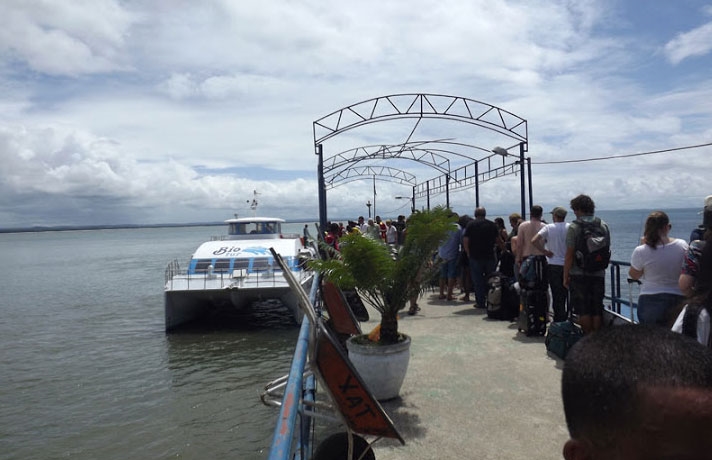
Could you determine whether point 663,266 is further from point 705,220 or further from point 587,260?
point 705,220

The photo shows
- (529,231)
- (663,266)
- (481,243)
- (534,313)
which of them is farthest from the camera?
(481,243)

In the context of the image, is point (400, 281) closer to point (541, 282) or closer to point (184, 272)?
point (541, 282)

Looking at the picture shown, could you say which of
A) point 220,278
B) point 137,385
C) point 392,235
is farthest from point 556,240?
point 392,235

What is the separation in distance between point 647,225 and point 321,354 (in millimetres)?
3486

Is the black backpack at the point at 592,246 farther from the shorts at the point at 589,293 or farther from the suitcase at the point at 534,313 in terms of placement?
the suitcase at the point at 534,313

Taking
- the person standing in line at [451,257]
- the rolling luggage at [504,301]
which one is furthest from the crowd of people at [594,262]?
the person standing in line at [451,257]

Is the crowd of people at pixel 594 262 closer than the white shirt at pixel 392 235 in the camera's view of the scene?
Yes

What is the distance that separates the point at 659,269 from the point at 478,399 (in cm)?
215

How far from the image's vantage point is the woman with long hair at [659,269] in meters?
4.66

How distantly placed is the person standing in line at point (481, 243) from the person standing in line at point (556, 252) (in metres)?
1.98

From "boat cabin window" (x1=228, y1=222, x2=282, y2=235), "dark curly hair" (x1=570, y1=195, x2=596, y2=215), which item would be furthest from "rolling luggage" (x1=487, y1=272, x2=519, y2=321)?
"boat cabin window" (x1=228, y1=222, x2=282, y2=235)

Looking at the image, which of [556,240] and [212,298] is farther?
[212,298]

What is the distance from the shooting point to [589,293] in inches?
233

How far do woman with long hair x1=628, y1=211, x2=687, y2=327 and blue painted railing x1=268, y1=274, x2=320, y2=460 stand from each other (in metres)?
3.23
